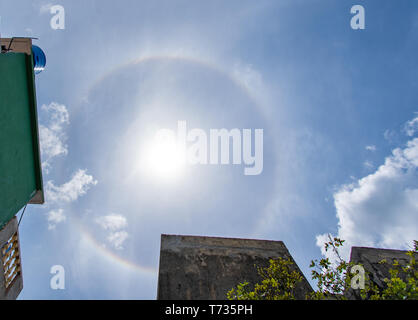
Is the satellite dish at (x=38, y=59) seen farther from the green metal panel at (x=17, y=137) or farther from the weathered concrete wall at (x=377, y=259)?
the weathered concrete wall at (x=377, y=259)

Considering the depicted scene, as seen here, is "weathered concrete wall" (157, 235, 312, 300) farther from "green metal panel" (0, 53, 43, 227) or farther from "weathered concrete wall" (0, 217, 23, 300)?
"weathered concrete wall" (0, 217, 23, 300)

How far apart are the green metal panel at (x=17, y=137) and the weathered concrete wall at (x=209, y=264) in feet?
21.4

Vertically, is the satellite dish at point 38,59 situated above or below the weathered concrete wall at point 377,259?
above

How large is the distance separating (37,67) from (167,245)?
12.9 metres

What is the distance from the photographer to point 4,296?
9.73 meters

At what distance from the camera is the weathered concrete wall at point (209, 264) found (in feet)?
23.9

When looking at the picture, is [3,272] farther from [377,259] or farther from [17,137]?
[377,259]

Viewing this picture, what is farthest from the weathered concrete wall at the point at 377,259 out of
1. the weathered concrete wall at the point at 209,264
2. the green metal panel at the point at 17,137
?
the green metal panel at the point at 17,137

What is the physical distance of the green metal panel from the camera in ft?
25.8

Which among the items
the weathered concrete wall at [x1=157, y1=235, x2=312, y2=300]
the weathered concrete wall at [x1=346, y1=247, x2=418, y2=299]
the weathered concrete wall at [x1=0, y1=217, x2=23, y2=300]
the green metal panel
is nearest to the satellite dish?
the green metal panel
